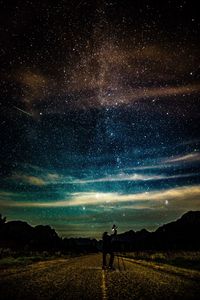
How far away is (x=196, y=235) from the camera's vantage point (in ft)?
297

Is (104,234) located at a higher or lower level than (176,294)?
higher

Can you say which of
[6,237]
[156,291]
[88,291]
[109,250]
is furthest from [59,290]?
[6,237]

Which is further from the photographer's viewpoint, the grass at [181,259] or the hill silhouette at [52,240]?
the hill silhouette at [52,240]

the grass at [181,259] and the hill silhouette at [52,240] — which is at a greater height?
the hill silhouette at [52,240]

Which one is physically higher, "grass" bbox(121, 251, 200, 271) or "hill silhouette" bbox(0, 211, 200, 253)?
"hill silhouette" bbox(0, 211, 200, 253)

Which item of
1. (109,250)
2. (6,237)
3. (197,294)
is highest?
(6,237)

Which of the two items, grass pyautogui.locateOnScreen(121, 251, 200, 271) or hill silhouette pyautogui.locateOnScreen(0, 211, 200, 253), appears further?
hill silhouette pyautogui.locateOnScreen(0, 211, 200, 253)

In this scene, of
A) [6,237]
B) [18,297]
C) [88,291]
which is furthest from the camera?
[6,237]

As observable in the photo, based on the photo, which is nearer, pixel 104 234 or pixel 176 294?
pixel 176 294

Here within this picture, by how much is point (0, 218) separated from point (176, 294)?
7048 cm

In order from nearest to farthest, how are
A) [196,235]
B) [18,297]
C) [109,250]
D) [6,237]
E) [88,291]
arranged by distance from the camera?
[18,297] → [88,291] → [109,250] → [6,237] → [196,235]

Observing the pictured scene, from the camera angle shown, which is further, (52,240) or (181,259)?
(52,240)

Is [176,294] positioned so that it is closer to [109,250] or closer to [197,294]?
[197,294]

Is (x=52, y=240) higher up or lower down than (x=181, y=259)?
higher up
